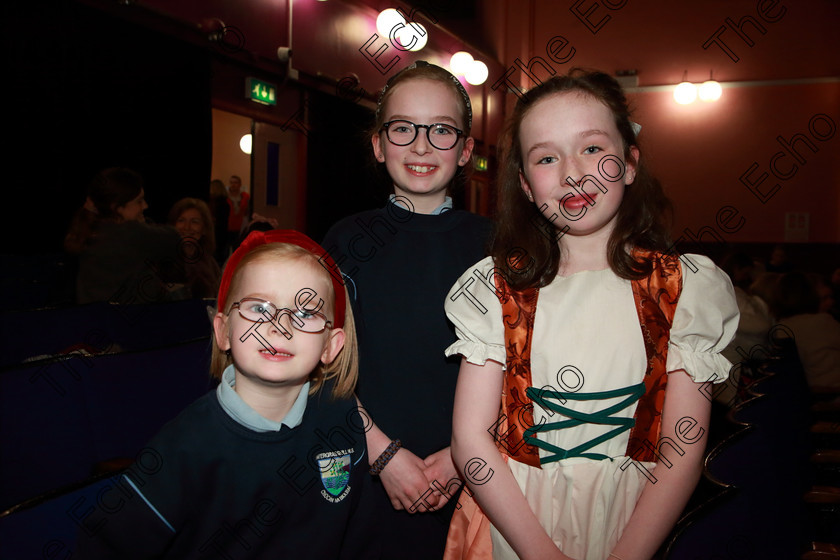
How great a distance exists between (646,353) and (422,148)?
2.14 ft

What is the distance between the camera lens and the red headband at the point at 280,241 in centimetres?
120

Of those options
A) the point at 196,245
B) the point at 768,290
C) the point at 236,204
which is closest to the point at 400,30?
the point at 236,204

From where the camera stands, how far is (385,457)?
125 cm

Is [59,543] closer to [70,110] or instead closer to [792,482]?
[792,482]

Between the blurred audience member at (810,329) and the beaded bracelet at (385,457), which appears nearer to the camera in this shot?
the beaded bracelet at (385,457)

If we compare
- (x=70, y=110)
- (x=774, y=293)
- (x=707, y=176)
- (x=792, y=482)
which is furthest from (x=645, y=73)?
(x=792, y=482)

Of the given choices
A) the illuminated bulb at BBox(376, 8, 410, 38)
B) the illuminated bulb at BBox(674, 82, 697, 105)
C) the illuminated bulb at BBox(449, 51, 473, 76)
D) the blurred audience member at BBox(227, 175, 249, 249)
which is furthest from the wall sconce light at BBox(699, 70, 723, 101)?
the blurred audience member at BBox(227, 175, 249, 249)

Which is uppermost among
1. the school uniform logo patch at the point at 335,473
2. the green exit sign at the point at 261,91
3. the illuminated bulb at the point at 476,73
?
the illuminated bulb at the point at 476,73

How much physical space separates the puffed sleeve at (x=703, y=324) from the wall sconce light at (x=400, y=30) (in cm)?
536

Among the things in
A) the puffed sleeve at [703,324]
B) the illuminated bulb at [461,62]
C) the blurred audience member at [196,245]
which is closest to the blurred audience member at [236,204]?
the blurred audience member at [196,245]

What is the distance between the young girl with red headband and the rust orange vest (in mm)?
330

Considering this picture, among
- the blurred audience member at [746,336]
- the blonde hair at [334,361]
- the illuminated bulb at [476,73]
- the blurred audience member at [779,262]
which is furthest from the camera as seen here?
the illuminated bulb at [476,73]

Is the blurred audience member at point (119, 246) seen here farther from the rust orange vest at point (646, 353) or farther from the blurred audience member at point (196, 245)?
→ the rust orange vest at point (646, 353)

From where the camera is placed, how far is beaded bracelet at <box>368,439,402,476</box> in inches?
49.2
